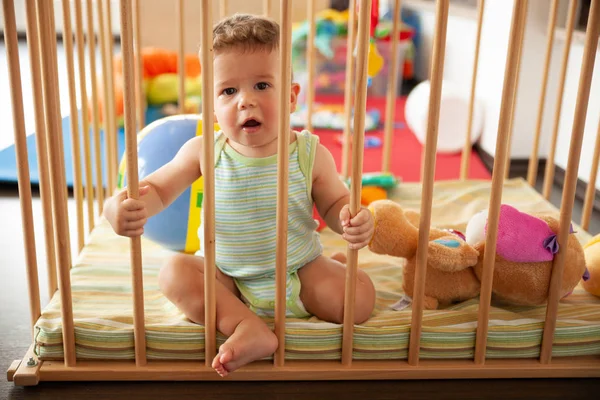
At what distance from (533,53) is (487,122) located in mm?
327

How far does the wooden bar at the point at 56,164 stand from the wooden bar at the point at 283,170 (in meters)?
0.31

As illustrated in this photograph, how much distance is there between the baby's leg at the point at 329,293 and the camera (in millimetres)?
1137

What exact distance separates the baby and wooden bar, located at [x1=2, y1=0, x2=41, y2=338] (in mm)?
170

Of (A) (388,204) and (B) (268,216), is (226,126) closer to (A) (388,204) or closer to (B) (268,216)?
(B) (268,216)

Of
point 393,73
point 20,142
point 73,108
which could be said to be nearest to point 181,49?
point 73,108

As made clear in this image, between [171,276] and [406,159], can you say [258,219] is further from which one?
[406,159]

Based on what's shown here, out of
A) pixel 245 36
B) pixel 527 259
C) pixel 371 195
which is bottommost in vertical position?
pixel 371 195

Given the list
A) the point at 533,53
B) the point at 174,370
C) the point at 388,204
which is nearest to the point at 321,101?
the point at 533,53

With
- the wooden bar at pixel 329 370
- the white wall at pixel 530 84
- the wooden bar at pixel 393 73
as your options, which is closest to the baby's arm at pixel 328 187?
the wooden bar at pixel 329 370

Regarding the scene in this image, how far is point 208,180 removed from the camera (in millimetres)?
938

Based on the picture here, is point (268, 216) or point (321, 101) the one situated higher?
point (268, 216)

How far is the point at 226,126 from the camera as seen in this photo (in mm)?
1081

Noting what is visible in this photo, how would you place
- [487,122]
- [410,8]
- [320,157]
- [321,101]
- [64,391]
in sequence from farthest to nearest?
[410,8] < [321,101] < [487,122] < [320,157] < [64,391]

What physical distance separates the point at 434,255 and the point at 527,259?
149 mm
